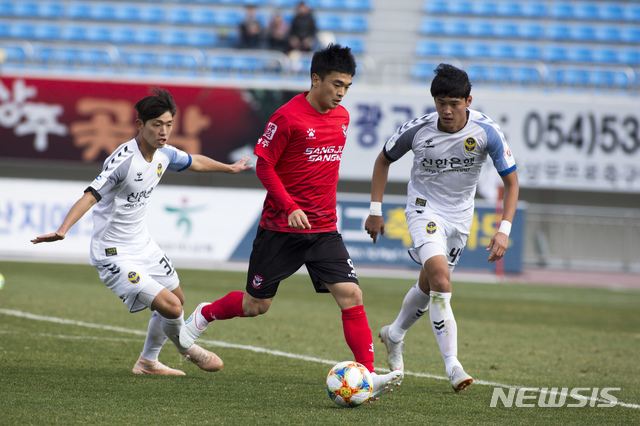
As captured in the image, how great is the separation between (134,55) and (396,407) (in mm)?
17649

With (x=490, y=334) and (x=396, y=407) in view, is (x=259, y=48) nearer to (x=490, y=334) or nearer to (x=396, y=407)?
(x=490, y=334)

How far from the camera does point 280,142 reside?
4.88m

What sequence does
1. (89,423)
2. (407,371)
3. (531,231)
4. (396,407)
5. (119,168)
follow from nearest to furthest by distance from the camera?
1. (89,423)
2. (396,407)
3. (119,168)
4. (407,371)
5. (531,231)

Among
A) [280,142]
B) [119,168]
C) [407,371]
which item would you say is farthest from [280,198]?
[407,371]

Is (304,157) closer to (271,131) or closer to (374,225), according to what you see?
(271,131)

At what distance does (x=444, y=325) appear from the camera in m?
5.16

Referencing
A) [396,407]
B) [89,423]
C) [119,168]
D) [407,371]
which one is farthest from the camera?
[407,371]

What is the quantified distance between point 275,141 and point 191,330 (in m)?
1.49

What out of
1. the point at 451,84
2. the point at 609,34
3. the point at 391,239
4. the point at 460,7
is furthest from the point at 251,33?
the point at 451,84

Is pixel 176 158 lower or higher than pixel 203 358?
higher

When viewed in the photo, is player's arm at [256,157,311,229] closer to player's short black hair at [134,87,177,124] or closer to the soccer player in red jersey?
the soccer player in red jersey

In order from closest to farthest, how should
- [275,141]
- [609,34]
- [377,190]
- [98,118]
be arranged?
[275,141] < [377,190] < [98,118] < [609,34]

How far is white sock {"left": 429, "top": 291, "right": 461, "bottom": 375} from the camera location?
5086 mm

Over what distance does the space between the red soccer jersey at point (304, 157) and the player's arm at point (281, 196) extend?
0.11 feet
